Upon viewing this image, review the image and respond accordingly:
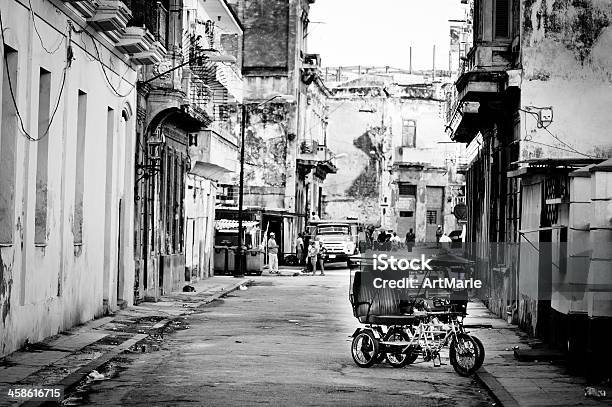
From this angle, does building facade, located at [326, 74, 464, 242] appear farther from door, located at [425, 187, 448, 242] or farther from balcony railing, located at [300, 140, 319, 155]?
balcony railing, located at [300, 140, 319, 155]

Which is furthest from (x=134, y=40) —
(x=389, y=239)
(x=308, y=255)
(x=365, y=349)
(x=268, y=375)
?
(x=389, y=239)

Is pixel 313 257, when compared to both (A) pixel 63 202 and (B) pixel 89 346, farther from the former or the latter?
(B) pixel 89 346

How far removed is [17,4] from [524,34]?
34.2 feet

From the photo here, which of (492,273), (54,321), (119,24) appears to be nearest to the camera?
(54,321)

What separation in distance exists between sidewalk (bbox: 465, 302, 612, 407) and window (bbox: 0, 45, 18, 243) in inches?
239

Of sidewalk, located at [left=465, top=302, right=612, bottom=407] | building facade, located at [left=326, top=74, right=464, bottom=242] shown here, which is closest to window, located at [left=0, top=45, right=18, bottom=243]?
sidewalk, located at [left=465, top=302, right=612, bottom=407]

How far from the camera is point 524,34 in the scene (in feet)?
76.9

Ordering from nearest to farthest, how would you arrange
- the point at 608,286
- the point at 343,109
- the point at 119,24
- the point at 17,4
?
the point at 608,286, the point at 17,4, the point at 119,24, the point at 343,109

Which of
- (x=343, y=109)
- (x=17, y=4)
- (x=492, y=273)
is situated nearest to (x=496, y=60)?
(x=492, y=273)

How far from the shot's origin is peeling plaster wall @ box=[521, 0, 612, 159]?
912 inches

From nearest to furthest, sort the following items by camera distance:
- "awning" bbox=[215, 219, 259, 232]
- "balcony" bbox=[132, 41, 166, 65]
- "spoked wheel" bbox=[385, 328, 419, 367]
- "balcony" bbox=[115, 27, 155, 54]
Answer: "spoked wheel" bbox=[385, 328, 419, 367] → "balcony" bbox=[115, 27, 155, 54] → "balcony" bbox=[132, 41, 166, 65] → "awning" bbox=[215, 219, 259, 232]

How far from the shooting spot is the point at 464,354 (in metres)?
15.2

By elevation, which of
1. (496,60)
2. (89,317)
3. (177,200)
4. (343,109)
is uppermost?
(343,109)

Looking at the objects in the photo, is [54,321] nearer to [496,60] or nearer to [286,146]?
[496,60]
